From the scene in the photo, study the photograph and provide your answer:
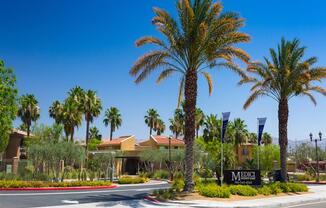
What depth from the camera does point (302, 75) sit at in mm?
28797

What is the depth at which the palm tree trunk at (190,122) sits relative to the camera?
22.5 metres

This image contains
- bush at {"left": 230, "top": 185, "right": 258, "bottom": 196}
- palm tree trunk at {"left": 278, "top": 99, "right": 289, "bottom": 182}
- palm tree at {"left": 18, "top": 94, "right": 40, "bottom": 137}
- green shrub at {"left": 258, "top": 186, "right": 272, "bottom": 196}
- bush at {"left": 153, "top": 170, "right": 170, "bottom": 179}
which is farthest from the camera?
palm tree at {"left": 18, "top": 94, "right": 40, "bottom": 137}

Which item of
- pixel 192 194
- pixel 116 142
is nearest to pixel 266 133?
pixel 116 142

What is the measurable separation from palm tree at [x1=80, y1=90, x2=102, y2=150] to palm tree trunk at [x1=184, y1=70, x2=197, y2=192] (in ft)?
110

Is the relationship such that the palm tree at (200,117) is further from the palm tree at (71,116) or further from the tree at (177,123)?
the palm tree at (71,116)

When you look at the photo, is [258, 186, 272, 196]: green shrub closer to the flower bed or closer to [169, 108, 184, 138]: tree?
the flower bed

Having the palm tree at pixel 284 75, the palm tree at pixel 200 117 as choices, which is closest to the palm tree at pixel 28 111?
the palm tree at pixel 200 117

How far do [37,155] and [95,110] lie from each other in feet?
71.0

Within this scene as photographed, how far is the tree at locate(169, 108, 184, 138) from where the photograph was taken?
249 ft

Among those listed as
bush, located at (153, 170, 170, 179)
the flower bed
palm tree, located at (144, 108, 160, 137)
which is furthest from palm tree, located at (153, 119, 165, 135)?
the flower bed

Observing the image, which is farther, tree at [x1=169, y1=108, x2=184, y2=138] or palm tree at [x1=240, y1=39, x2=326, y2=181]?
tree at [x1=169, y1=108, x2=184, y2=138]

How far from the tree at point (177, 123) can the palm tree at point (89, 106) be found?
23.0 meters

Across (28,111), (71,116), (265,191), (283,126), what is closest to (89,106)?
(71,116)

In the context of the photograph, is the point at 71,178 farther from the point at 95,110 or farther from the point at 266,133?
the point at 266,133
